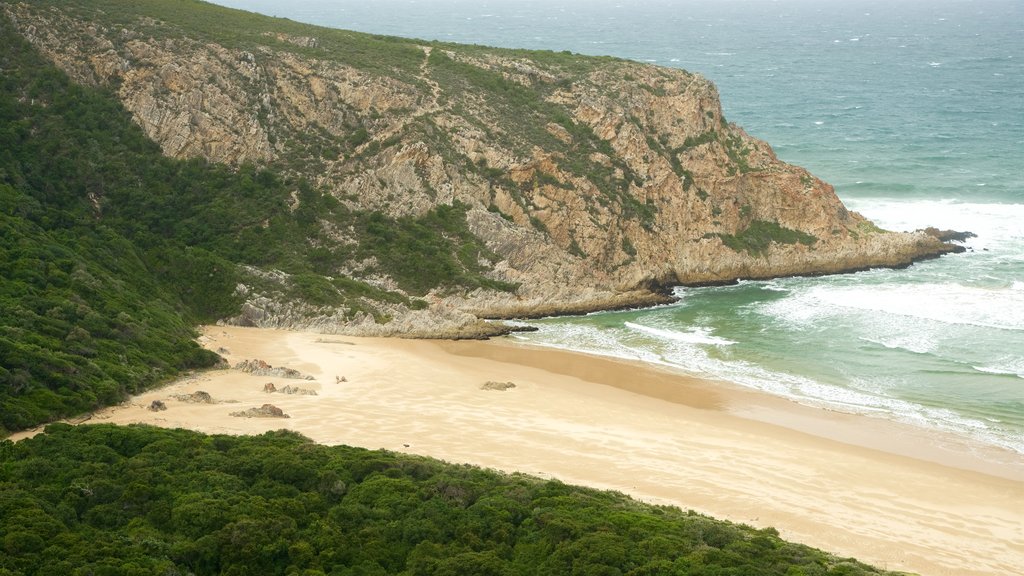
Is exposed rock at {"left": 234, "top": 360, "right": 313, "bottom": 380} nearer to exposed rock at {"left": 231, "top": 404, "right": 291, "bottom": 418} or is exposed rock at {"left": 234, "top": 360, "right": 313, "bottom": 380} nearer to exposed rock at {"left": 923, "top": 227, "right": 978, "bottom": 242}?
exposed rock at {"left": 231, "top": 404, "right": 291, "bottom": 418}

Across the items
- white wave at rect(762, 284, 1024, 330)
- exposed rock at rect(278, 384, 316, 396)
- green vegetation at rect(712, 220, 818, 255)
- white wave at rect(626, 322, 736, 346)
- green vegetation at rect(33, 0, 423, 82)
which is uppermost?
green vegetation at rect(33, 0, 423, 82)

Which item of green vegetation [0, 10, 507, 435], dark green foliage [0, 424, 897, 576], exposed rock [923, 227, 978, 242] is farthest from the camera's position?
exposed rock [923, 227, 978, 242]

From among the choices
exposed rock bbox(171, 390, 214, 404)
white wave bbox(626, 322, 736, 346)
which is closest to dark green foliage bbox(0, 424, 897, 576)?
exposed rock bbox(171, 390, 214, 404)

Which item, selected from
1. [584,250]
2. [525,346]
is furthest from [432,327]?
[584,250]

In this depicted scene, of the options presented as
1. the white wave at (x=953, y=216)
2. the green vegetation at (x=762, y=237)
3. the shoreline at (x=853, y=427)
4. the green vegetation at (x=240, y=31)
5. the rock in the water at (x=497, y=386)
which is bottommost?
the rock in the water at (x=497, y=386)

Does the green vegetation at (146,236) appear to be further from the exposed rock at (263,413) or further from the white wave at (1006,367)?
the white wave at (1006,367)

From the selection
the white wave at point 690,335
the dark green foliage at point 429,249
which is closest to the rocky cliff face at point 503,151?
the dark green foliage at point 429,249

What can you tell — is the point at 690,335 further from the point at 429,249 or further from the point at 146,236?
the point at 146,236
